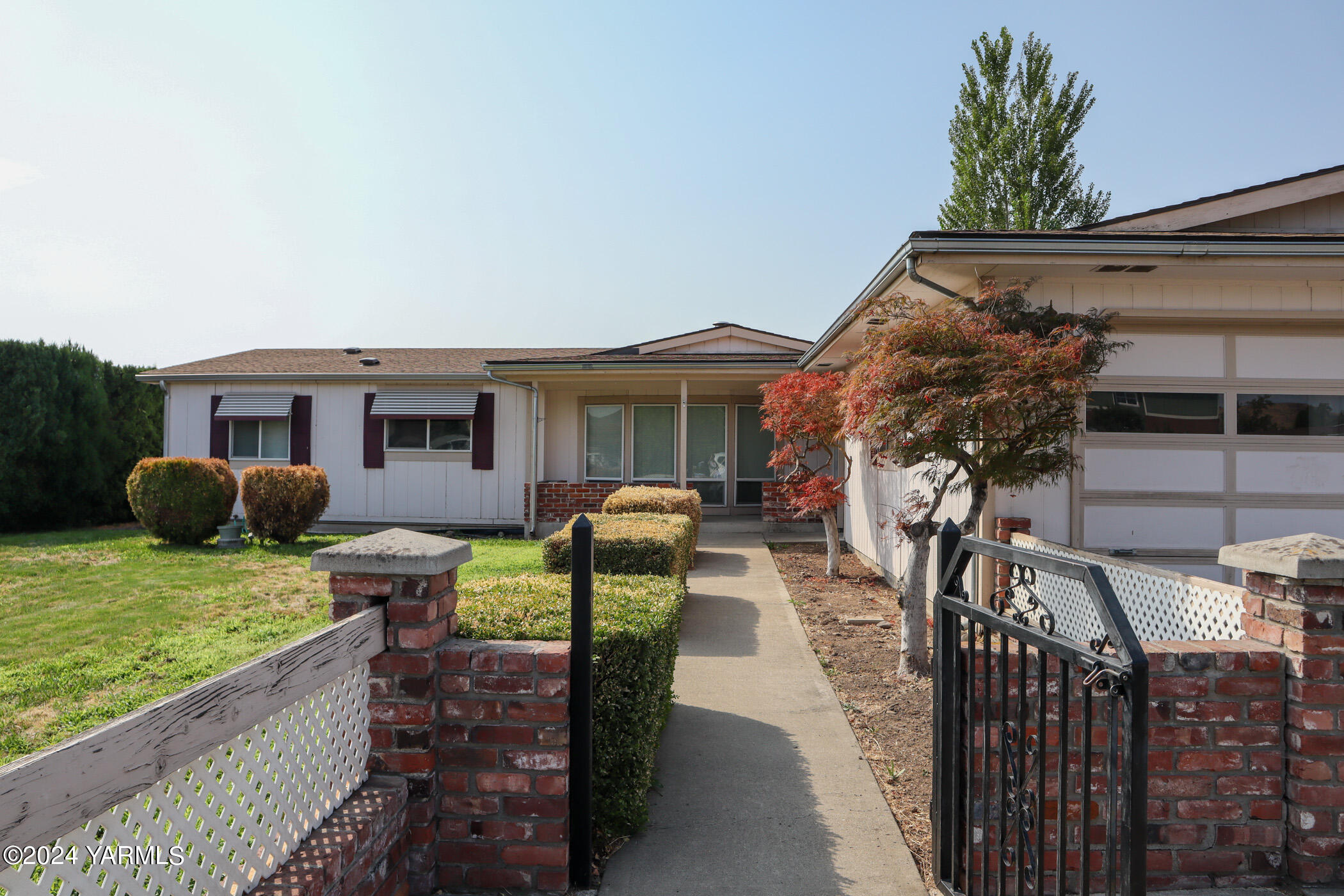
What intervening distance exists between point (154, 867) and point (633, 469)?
1289 cm

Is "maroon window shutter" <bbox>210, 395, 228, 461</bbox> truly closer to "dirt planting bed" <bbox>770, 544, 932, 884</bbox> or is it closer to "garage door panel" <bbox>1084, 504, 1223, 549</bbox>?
"dirt planting bed" <bbox>770, 544, 932, 884</bbox>

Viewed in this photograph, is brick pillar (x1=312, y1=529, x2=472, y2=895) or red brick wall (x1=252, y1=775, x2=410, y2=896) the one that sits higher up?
brick pillar (x1=312, y1=529, x2=472, y2=895)

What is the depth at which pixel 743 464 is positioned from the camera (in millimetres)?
14383

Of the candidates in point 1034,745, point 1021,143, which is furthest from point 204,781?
point 1021,143

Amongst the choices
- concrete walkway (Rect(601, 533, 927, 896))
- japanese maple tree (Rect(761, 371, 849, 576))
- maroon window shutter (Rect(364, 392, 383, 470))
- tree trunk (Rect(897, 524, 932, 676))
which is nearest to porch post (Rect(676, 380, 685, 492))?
japanese maple tree (Rect(761, 371, 849, 576))

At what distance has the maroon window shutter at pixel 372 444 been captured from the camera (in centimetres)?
1377

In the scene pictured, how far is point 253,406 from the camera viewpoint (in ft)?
45.9

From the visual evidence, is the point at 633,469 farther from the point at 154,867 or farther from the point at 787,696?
the point at 154,867

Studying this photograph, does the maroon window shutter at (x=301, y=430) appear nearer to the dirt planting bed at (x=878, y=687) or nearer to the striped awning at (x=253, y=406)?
the striped awning at (x=253, y=406)

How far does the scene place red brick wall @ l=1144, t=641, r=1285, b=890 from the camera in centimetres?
261

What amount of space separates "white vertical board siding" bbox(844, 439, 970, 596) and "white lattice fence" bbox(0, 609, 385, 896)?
5.15 metres

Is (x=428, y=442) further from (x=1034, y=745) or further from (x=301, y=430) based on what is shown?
(x=1034, y=745)

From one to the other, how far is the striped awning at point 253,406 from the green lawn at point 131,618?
129 inches
